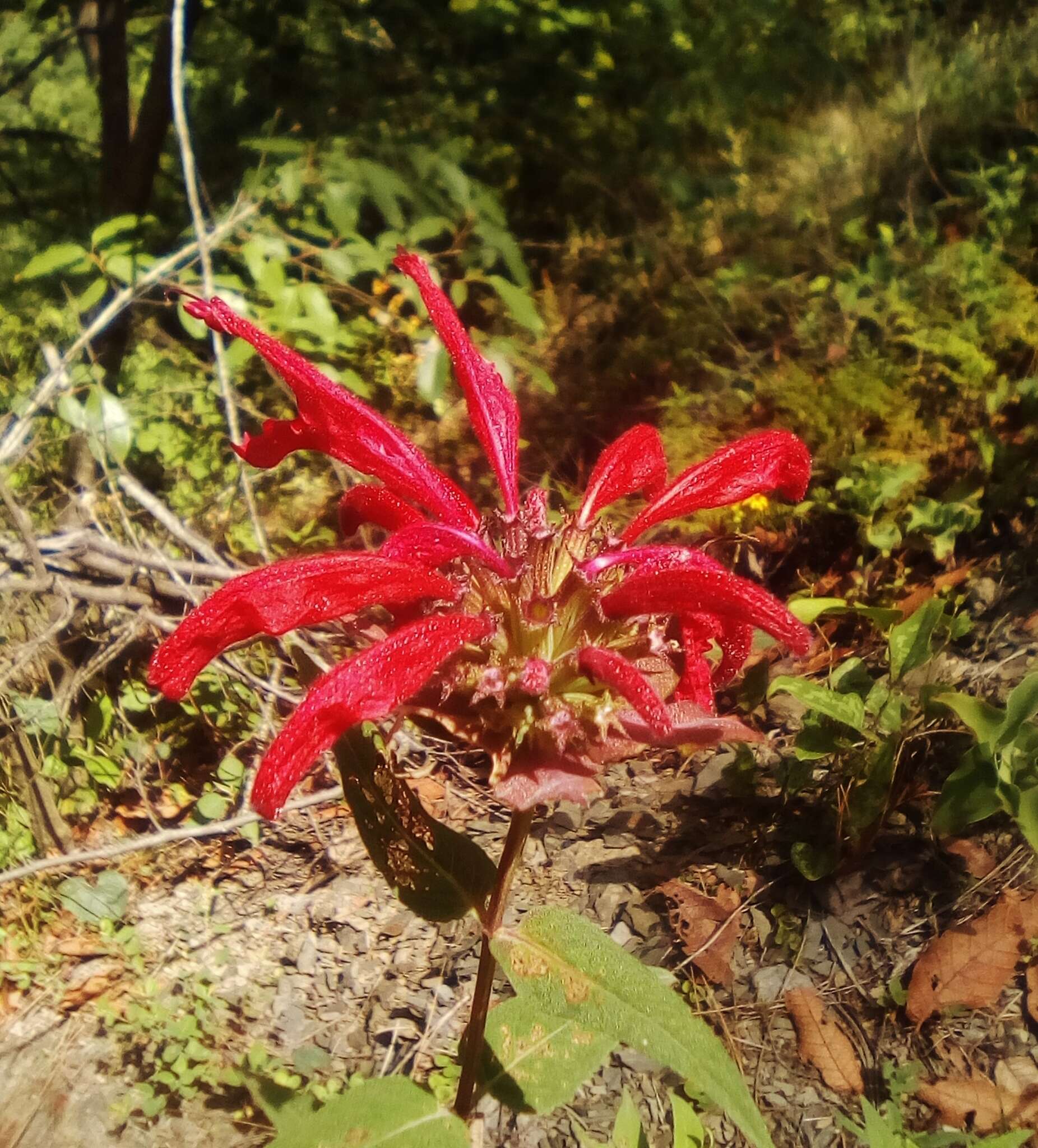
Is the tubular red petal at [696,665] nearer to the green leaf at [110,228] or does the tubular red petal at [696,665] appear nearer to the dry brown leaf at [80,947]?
the dry brown leaf at [80,947]

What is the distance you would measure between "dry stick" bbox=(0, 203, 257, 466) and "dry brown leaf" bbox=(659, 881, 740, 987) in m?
1.49

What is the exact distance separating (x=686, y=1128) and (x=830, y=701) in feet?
2.24

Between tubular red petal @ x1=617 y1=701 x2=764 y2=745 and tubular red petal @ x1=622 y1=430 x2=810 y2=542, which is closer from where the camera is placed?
tubular red petal @ x1=617 y1=701 x2=764 y2=745

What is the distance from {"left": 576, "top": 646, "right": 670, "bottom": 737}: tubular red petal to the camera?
2.16 feet

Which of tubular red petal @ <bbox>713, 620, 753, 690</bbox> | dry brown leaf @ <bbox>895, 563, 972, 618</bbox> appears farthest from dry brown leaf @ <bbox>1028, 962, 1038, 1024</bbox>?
tubular red petal @ <bbox>713, 620, 753, 690</bbox>

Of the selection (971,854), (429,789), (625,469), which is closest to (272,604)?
(625,469)

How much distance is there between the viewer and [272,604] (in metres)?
0.69

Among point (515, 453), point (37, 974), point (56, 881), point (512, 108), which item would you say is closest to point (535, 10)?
point (512, 108)

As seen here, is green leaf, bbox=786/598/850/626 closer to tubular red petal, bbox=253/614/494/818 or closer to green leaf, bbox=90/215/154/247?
tubular red petal, bbox=253/614/494/818

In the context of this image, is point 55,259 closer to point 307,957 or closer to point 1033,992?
point 307,957

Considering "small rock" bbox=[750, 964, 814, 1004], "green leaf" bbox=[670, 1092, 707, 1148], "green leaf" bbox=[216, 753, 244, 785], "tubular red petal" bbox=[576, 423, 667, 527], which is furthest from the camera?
"green leaf" bbox=[216, 753, 244, 785]

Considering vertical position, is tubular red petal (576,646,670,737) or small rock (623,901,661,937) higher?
tubular red petal (576,646,670,737)

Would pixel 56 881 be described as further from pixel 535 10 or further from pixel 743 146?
pixel 743 146

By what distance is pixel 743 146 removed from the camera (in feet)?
9.87
